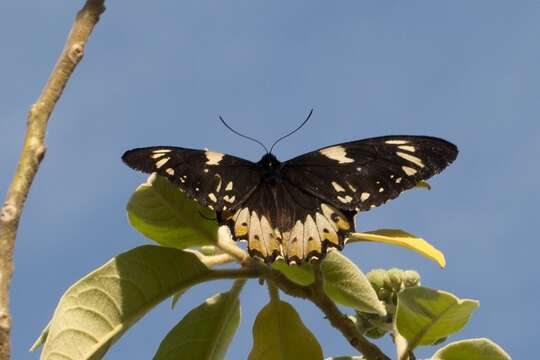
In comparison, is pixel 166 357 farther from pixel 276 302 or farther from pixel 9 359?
pixel 9 359

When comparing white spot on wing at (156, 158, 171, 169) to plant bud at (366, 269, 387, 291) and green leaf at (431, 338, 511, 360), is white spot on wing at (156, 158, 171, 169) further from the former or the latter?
green leaf at (431, 338, 511, 360)

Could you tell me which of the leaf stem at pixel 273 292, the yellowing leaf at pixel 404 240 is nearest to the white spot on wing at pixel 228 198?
the leaf stem at pixel 273 292

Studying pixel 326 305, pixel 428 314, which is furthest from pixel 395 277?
pixel 326 305

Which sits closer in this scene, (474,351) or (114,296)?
(114,296)

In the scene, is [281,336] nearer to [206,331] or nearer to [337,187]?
[206,331]

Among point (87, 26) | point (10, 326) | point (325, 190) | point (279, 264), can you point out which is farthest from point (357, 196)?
point (10, 326)

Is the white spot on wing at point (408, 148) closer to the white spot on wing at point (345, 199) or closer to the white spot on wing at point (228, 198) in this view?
the white spot on wing at point (345, 199)
